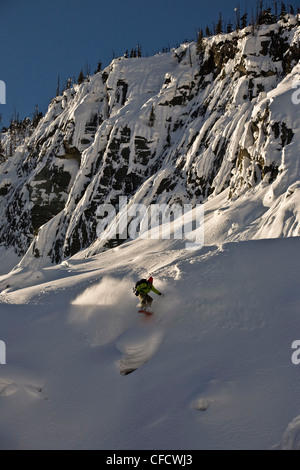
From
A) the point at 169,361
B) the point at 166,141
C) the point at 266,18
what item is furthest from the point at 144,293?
the point at 266,18

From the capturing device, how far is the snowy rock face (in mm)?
19969

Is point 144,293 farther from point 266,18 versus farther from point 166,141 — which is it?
point 266,18

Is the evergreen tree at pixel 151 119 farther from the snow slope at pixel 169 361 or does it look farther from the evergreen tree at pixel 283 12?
the snow slope at pixel 169 361

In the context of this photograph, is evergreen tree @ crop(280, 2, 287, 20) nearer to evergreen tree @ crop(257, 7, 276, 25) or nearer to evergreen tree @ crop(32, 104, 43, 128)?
evergreen tree @ crop(257, 7, 276, 25)

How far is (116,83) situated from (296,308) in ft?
141

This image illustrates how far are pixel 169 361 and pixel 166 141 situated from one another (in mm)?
32479

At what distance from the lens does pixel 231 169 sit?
25.2 metres

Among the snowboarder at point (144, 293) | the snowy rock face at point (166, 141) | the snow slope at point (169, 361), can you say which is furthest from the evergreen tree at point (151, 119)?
the snowboarder at point (144, 293)

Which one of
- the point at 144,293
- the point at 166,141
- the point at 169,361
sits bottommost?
the point at 169,361

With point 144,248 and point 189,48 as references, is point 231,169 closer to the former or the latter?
point 144,248

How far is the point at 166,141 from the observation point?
37.8 meters

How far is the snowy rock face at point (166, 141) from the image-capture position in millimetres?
19969

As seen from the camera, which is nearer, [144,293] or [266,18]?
[144,293]
